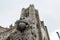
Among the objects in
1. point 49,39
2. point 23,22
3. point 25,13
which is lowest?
point 49,39

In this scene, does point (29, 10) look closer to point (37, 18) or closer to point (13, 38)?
point (37, 18)

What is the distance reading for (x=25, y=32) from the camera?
4648mm

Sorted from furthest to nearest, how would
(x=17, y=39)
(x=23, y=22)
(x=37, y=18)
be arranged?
(x=37, y=18)
(x=23, y=22)
(x=17, y=39)

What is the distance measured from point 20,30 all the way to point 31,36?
1.13 ft

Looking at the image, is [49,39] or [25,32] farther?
[49,39]

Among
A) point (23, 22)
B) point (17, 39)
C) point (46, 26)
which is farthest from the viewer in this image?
point (46, 26)

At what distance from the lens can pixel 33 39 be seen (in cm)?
468

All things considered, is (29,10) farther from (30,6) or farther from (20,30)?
(20,30)

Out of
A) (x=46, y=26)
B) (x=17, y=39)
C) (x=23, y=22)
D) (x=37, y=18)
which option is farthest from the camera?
(x=46, y=26)

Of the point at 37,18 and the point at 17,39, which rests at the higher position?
the point at 37,18

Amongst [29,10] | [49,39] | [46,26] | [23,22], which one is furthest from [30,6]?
[23,22]

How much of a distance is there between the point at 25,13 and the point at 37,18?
0.62 metres

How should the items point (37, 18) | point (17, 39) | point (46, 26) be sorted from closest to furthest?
A: point (17, 39) < point (37, 18) < point (46, 26)

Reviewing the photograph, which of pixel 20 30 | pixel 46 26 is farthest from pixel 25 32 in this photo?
pixel 46 26
